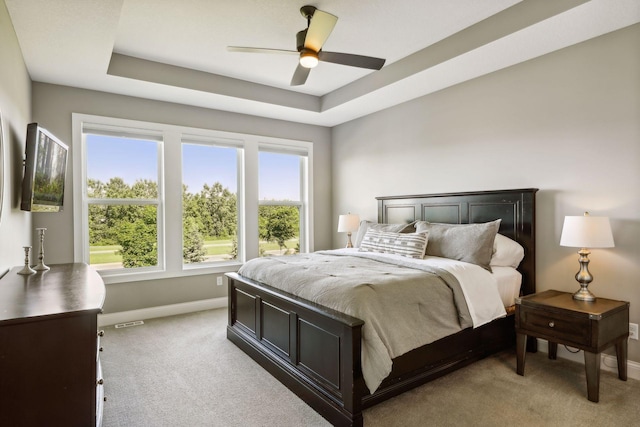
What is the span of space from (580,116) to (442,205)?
149 cm

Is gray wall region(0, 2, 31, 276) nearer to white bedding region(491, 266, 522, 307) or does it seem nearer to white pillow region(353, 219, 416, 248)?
white pillow region(353, 219, 416, 248)

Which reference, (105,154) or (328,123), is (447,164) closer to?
(328,123)

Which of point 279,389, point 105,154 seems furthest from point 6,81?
point 279,389

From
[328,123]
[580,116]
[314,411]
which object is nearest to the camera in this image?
[314,411]

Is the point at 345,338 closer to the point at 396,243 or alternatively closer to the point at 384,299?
the point at 384,299

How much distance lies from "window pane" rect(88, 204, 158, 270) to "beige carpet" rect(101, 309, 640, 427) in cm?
128

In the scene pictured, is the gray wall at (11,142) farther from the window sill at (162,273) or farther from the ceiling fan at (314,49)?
the ceiling fan at (314,49)

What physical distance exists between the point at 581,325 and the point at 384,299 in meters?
1.37

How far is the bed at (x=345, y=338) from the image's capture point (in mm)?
2154

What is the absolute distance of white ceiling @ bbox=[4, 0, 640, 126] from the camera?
8.67 feet

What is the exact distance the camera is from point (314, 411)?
2328 mm

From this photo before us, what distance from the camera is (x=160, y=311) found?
14.4 ft

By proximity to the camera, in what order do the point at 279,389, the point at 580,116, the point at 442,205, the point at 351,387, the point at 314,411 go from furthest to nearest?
the point at 442,205 < the point at 580,116 < the point at 279,389 < the point at 314,411 < the point at 351,387

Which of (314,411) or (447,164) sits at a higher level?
(447,164)
